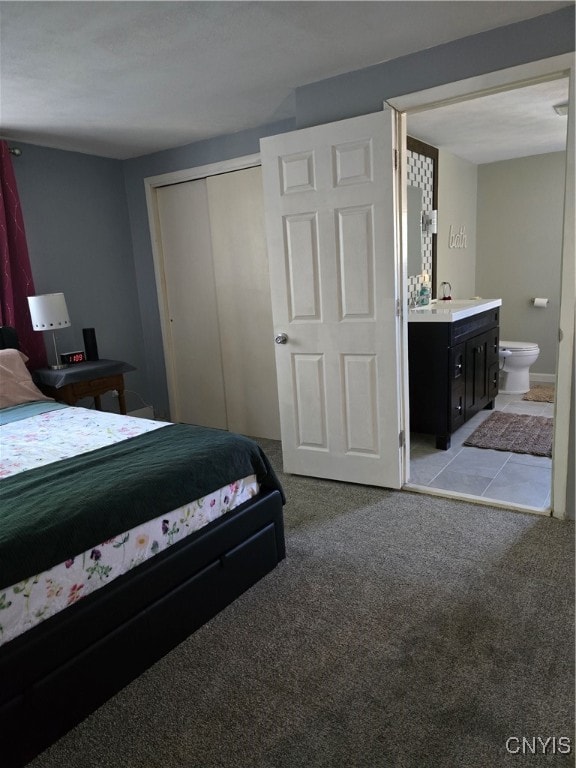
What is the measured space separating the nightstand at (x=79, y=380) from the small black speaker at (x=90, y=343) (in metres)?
0.10

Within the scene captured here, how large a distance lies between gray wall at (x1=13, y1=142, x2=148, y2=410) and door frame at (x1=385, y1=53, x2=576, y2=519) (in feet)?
8.53

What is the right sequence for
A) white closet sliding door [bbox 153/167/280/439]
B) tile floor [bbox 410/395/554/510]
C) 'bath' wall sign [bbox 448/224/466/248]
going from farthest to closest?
'bath' wall sign [bbox 448/224/466/248], white closet sliding door [bbox 153/167/280/439], tile floor [bbox 410/395/554/510]

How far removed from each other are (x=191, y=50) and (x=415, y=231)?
8.65ft

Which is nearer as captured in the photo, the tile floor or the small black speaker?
the tile floor

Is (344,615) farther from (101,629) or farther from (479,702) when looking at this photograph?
(101,629)

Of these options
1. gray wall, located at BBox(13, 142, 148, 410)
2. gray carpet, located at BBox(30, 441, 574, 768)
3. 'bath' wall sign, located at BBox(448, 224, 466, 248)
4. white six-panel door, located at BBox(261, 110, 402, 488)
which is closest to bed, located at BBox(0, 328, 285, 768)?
gray carpet, located at BBox(30, 441, 574, 768)

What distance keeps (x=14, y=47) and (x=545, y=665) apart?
3.14 metres

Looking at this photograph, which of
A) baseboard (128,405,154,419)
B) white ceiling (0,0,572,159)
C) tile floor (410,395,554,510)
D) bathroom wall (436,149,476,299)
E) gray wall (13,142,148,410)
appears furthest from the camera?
bathroom wall (436,149,476,299)

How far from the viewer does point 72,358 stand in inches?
155

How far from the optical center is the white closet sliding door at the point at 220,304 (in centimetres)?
410

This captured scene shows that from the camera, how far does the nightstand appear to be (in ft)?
11.7

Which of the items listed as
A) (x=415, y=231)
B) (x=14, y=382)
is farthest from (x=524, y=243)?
(x=14, y=382)

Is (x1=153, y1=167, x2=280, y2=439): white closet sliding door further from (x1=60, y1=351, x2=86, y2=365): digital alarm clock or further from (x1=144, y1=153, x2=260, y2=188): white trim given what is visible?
(x1=60, y1=351, x2=86, y2=365): digital alarm clock

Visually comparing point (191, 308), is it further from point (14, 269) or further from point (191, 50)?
point (191, 50)
